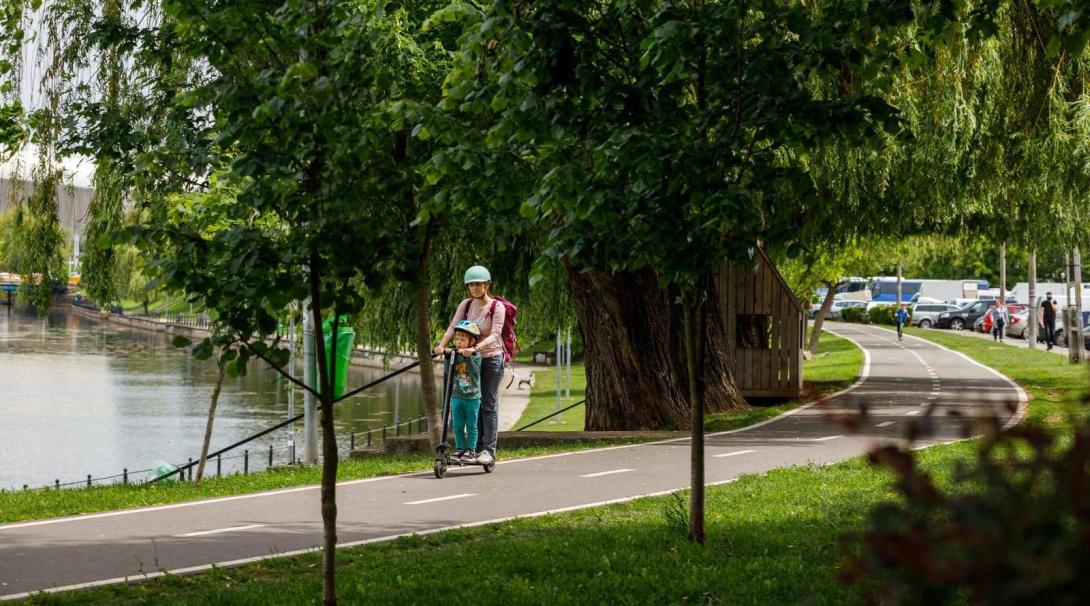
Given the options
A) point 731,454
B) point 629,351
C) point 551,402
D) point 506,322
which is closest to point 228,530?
point 506,322

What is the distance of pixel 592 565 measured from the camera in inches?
283

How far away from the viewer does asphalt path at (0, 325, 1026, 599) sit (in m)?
7.80

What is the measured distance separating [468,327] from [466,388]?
0.55 metres

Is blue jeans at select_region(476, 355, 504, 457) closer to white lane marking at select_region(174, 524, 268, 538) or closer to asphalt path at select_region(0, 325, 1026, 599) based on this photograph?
asphalt path at select_region(0, 325, 1026, 599)

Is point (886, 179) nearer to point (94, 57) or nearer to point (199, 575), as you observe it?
point (94, 57)

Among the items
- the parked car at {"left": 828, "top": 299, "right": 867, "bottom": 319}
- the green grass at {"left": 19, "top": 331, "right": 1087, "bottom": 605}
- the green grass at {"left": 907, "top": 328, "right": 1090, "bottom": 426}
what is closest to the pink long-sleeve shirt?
the green grass at {"left": 19, "top": 331, "right": 1087, "bottom": 605}

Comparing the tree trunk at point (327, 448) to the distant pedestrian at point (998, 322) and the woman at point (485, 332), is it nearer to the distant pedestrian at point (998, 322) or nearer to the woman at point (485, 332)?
the woman at point (485, 332)

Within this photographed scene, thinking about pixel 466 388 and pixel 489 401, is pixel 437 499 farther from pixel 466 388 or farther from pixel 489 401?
pixel 489 401

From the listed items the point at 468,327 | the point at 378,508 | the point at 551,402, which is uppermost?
the point at 468,327

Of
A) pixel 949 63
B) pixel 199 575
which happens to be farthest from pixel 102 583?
pixel 949 63

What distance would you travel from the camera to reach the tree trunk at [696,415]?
304 inches

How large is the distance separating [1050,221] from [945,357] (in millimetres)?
20630

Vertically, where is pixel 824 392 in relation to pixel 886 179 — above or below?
below

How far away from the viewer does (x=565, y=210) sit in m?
7.11
